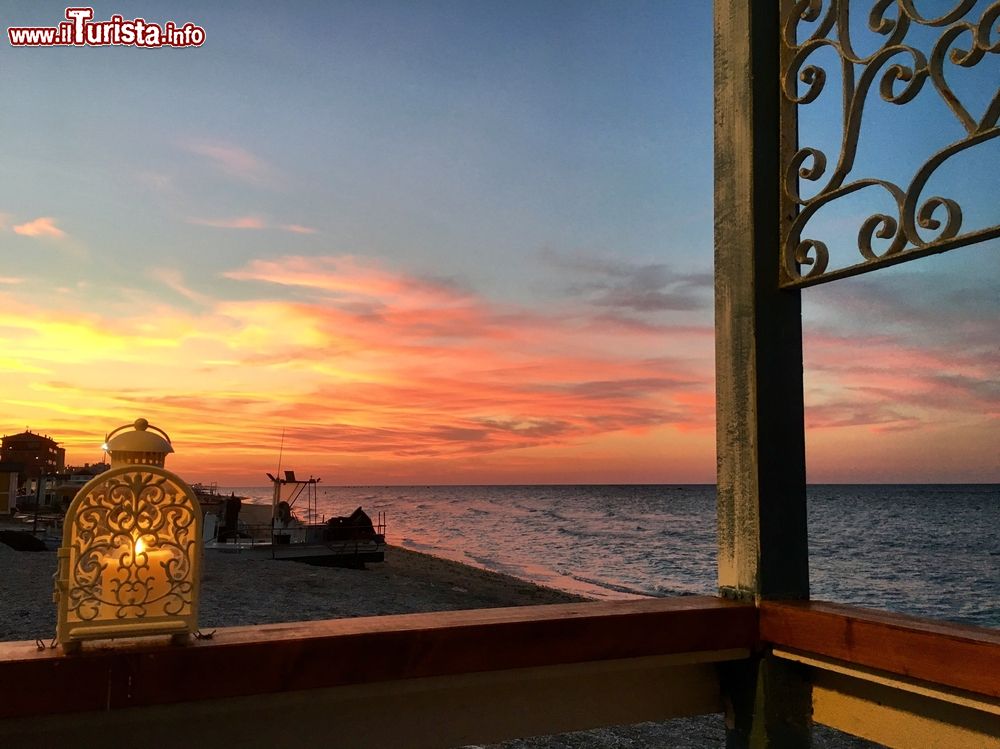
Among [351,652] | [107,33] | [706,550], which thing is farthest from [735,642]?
[706,550]

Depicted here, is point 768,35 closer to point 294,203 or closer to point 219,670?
point 219,670

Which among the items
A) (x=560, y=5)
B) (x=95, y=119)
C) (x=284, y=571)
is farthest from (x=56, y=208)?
(x=284, y=571)

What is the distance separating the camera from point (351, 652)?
115 cm

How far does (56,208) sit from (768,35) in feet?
19.7

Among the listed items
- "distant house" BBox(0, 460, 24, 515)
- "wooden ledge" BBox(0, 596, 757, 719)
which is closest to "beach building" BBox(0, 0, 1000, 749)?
"wooden ledge" BBox(0, 596, 757, 719)

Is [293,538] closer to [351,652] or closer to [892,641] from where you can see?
[351,652]

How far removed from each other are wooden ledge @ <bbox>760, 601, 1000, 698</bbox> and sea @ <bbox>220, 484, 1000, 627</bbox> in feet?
50.0

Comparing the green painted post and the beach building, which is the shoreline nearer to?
the beach building

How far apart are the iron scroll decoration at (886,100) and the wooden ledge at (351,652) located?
0.80 m

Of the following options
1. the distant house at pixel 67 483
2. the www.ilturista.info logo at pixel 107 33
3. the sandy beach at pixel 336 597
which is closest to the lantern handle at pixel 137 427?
the www.ilturista.info logo at pixel 107 33

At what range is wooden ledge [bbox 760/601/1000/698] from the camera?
1104mm

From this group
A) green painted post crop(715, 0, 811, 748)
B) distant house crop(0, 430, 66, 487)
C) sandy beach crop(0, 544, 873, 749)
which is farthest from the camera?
distant house crop(0, 430, 66, 487)

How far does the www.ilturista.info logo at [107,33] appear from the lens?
432 centimetres

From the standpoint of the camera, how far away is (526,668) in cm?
129
